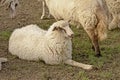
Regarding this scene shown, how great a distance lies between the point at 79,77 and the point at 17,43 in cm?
195

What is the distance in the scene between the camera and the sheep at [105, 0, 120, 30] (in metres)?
9.29

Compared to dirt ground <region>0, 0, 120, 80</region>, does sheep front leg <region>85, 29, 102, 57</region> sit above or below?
above

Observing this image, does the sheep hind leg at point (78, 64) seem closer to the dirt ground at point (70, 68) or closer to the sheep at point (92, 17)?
the dirt ground at point (70, 68)

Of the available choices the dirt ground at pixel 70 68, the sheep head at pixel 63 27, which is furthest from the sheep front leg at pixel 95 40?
the sheep head at pixel 63 27

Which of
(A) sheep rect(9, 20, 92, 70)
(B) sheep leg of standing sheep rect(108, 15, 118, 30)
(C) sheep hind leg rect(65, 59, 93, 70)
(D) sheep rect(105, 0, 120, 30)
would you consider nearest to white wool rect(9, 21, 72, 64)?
(A) sheep rect(9, 20, 92, 70)

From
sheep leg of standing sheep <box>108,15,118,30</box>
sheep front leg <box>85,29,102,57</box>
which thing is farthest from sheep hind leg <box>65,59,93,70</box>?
sheep leg of standing sheep <box>108,15,118,30</box>

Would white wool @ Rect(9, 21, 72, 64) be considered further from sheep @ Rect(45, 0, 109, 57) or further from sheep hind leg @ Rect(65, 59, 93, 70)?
sheep @ Rect(45, 0, 109, 57)

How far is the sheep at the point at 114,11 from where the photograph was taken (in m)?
9.29

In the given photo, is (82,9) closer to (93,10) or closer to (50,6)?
(93,10)

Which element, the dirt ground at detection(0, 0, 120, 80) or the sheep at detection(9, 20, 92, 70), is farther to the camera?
the sheep at detection(9, 20, 92, 70)

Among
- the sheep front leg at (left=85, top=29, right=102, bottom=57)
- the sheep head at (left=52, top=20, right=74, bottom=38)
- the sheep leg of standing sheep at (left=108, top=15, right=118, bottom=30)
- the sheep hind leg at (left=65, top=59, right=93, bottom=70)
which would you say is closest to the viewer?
the sheep hind leg at (left=65, top=59, right=93, bottom=70)

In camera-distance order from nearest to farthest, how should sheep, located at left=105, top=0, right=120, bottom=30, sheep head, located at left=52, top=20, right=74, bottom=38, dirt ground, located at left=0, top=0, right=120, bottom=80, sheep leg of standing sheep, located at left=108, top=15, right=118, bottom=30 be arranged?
dirt ground, located at left=0, top=0, right=120, bottom=80, sheep head, located at left=52, top=20, right=74, bottom=38, sheep, located at left=105, top=0, right=120, bottom=30, sheep leg of standing sheep, located at left=108, top=15, right=118, bottom=30

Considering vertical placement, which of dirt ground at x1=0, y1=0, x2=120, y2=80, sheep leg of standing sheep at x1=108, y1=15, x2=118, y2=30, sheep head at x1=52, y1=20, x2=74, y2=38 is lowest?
dirt ground at x1=0, y1=0, x2=120, y2=80

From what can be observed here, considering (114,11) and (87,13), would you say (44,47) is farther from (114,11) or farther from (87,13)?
(114,11)
